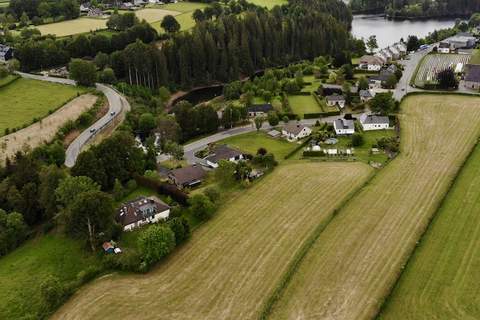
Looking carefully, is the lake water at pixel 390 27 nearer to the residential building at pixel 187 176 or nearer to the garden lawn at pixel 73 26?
the garden lawn at pixel 73 26

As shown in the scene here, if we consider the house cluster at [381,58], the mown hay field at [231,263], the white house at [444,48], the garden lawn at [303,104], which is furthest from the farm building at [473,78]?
the mown hay field at [231,263]

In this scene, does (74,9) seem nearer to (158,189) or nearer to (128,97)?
(128,97)

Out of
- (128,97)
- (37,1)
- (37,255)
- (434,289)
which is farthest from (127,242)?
(37,1)

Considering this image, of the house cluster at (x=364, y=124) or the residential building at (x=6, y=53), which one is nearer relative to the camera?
the house cluster at (x=364, y=124)

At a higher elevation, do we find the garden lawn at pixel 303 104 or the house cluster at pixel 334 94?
the house cluster at pixel 334 94

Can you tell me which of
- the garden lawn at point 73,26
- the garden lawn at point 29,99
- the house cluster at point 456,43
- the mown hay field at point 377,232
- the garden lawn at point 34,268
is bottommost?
the garden lawn at point 34,268

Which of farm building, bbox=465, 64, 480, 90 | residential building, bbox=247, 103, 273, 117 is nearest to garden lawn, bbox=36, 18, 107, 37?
residential building, bbox=247, 103, 273, 117
